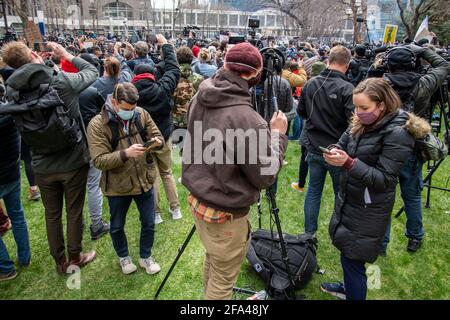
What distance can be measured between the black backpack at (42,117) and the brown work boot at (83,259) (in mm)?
1268

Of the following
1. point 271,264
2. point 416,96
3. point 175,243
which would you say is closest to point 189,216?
point 175,243


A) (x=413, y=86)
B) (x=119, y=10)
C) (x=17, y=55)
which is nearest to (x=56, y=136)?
(x=17, y=55)

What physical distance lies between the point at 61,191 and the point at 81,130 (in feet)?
2.10

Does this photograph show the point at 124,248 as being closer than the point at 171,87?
Yes

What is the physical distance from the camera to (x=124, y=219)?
3.16m

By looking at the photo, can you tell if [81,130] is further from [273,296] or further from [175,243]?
[273,296]

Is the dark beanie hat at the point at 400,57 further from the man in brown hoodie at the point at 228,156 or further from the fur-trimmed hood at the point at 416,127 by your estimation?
the man in brown hoodie at the point at 228,156

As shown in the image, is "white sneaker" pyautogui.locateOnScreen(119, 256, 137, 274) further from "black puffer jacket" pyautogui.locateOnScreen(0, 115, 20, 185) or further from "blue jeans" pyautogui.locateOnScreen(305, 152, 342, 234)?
"blue jeans" pyautogui.locateOnScreen(305, 152, 342, 234)

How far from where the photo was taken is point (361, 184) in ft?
7.55

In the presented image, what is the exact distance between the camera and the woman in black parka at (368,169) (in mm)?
2201

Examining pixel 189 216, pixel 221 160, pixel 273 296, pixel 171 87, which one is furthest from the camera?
pixel 189 216

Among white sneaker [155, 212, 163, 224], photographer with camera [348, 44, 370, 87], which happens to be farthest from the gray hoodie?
photographer with camera [348, 44, 370, 87]

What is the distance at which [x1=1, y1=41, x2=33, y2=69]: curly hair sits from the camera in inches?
108

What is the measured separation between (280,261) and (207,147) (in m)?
1.66
